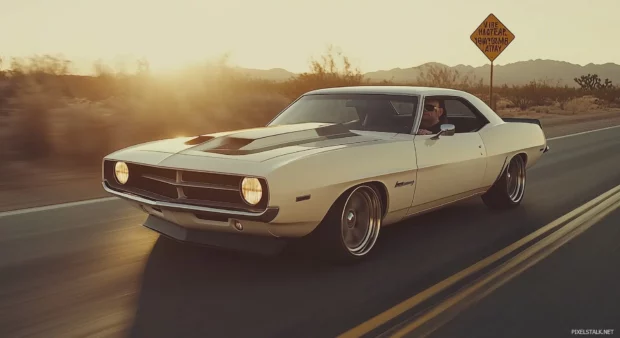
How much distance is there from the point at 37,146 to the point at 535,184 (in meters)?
7.70

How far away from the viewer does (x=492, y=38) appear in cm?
2031

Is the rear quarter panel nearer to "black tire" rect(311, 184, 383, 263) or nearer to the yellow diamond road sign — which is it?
"black tire" rect(311, 184, 383, 263)

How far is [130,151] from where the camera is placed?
5.68m

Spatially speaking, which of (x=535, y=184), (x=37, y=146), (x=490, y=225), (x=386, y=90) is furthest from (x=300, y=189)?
(x=37, y=146)

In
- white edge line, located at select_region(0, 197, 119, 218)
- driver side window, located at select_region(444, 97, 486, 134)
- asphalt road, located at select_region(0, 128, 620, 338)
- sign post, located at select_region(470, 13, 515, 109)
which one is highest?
sign post, located at select_region(470, 13, 515, 109)

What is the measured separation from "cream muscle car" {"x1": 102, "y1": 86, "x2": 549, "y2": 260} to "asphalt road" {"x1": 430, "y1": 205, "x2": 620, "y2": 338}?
1.18 meters

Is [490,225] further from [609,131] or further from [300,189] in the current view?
[609,131]

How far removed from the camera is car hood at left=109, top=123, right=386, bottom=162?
5.18 metres

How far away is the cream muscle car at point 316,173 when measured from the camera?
4871 millimetres

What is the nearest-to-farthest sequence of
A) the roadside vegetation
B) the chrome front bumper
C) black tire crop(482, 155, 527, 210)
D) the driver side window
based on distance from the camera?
the chrome front bumper < the driver side window < black tire crop(482, 155, 527, 210) < the roadside vegetation

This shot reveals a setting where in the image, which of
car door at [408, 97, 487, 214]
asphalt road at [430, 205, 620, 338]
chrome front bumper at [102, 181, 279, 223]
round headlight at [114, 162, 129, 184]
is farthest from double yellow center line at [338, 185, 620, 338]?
round headlight at [114, 162, 129, 184]

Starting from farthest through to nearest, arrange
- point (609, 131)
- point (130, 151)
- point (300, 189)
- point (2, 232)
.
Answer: point (609, 131) < point (2, 232) < point (130, 151) < point (300, 189)

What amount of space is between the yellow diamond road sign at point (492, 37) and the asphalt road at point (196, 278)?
44.1 feet

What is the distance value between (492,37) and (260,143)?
53.2ft
